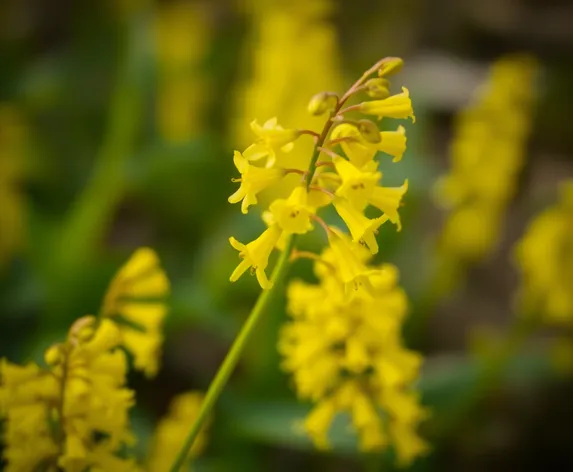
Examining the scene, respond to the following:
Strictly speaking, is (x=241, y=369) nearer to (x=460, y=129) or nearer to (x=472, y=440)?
(x=472, y=440)

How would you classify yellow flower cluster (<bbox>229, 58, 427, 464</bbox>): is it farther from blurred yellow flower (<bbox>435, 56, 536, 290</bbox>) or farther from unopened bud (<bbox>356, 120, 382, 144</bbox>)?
blurred yellow flower (<bbox>435, 56, 536, 290</bbox>)

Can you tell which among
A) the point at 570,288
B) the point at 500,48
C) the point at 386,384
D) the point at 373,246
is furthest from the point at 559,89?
the point at 373,246

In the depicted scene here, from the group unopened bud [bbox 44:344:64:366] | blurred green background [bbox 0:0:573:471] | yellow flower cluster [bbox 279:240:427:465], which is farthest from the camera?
blurred green background [bbox 0:0:573:471]

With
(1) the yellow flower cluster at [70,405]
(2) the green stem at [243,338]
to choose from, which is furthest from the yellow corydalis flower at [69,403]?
(2) the green stem at [243,338]

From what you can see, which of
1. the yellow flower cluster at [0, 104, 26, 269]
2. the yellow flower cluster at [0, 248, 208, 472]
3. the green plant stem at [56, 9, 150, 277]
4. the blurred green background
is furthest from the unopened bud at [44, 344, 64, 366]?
the yellow flower cluster at [0, 104, 26, 269]

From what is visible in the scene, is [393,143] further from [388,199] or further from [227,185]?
[227,185]

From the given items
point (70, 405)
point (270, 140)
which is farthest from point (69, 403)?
point (270, 140)

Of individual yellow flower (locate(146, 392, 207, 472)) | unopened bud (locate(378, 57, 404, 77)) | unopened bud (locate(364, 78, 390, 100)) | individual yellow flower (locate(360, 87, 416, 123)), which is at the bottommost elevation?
individual yellow flower (locate(146, 392, 207, 472))
